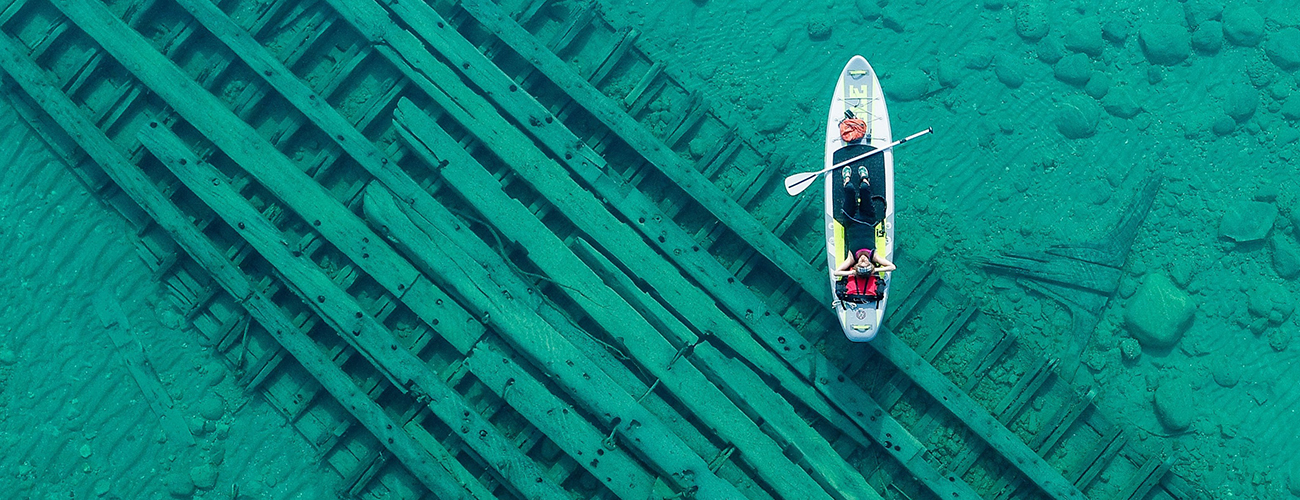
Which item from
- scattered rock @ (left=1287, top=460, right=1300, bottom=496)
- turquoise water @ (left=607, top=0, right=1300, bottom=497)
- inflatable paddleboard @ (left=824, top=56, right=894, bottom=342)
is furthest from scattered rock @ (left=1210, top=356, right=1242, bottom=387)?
inflatable paddleboard @ (left=824, top=56, right=894, bottom=342)

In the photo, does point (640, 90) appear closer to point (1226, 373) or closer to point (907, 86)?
point (907, 86)

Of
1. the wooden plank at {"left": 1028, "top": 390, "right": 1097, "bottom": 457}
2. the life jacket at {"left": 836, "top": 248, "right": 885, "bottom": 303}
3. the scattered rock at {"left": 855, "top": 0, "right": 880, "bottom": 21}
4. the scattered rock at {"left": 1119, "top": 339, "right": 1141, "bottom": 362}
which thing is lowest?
the life jacket at {"left": 836, "top": 248, "right": 885, "bottom": 303}

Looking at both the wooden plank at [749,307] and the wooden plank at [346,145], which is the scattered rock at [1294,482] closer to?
the wooden plank at [749,307]

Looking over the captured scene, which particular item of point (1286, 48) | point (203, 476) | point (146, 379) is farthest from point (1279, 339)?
point (146, 379)

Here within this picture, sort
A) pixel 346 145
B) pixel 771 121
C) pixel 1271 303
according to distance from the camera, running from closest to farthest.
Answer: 1. pixel 346 145
2. pixel 1271 303
3. pixel 771 121

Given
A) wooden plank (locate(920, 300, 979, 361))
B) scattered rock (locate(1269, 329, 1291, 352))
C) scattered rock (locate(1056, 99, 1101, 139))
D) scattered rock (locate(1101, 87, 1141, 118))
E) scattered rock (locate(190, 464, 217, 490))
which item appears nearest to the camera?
wooden plank (locate(920, 300, 979, 361))

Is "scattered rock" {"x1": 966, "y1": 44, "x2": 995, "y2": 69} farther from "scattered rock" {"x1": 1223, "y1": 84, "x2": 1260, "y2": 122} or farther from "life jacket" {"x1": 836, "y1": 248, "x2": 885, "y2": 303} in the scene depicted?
"life jacket" {"x1": 836, "y1": 248, "x2": 885, "y2": 303}

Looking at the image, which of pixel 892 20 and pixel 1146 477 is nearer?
pixel 1146 477

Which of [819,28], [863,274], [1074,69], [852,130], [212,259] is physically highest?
[1074,69]
